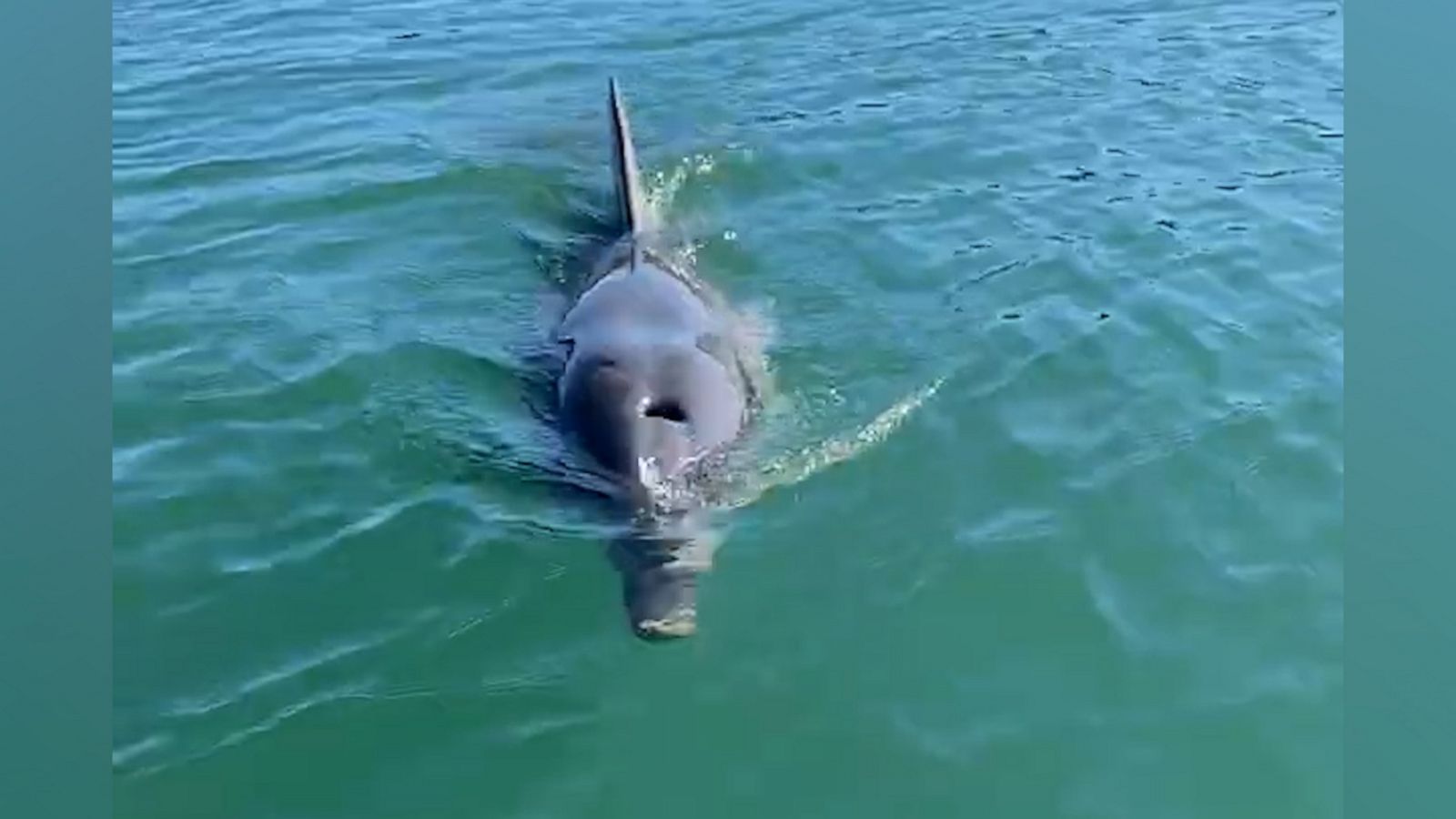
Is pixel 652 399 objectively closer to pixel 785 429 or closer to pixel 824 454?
pixel 785 429

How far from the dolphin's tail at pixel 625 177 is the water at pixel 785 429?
506 mm

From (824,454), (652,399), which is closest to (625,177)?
(652,399)

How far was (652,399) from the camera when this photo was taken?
1030 cm

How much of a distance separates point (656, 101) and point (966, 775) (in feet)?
29.5

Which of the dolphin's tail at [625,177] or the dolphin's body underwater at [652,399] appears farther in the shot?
the dolphin's tail at [625,177]

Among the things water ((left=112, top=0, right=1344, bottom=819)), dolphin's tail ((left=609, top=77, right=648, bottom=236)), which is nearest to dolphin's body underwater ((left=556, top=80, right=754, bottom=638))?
water ((left=112, top=0, right=1344, bottom=819))

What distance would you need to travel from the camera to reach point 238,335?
39.2 feet

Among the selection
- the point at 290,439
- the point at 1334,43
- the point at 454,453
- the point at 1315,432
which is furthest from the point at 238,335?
the point at 1334,43

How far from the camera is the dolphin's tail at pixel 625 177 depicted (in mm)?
12516

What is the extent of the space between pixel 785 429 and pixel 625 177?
2.75m

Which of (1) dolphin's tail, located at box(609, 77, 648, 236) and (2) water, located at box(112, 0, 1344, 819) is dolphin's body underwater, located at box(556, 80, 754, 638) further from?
(1) dolphin's tail, located at box(609, 77, 648, 236)

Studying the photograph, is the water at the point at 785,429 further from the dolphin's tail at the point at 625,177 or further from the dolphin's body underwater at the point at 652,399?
the dolphin's tail at the point at 625,177

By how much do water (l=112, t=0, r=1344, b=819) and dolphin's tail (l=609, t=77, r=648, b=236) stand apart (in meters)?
0.51

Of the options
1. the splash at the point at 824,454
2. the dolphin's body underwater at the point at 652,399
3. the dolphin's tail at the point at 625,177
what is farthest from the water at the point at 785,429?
the dolphin's tail at the point at 625,177
